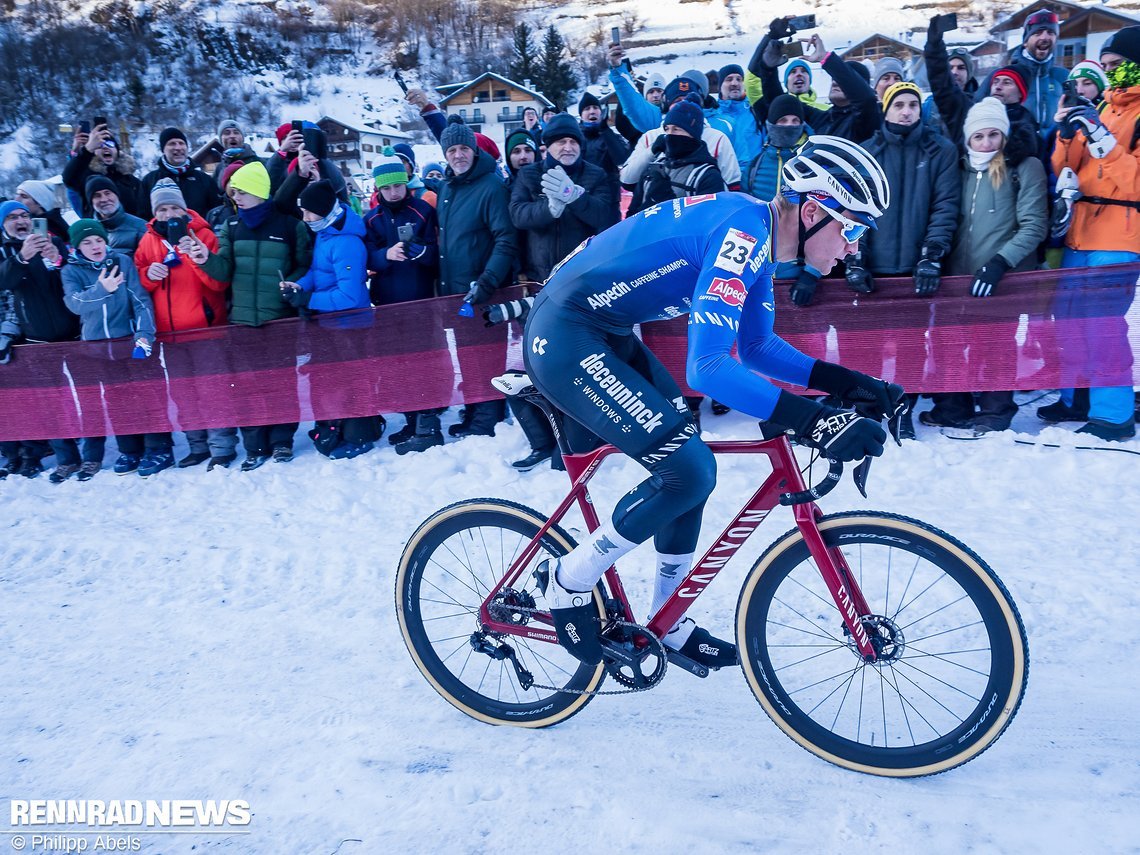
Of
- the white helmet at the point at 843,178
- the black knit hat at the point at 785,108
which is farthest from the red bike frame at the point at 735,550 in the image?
the black knit hat at the point at 785,108

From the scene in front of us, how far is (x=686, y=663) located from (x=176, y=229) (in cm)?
586

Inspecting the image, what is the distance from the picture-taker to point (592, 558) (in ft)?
9.51

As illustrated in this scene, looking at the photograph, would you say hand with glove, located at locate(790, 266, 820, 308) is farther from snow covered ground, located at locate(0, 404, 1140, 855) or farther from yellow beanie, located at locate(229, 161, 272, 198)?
yellow beanie, located at locate(229, 161, 272, 198)

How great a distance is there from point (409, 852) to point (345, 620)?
1.77 m

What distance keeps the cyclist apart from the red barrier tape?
3.23m

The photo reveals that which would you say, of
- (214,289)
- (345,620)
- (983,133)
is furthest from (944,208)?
(214,289)

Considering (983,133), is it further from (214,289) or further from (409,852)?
(214,289)

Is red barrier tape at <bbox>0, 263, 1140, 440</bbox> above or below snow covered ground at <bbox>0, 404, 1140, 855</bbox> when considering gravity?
above

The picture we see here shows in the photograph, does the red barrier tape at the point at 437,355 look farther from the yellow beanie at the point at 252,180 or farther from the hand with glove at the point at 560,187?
the yellow beanie at the point at 252,180

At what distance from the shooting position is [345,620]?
163 inches

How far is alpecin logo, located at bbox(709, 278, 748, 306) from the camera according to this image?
2.53m

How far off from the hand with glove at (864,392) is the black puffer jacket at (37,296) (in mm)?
6872

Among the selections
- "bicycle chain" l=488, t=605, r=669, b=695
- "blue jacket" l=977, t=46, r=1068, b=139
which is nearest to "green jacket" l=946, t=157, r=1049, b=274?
"blue jacket" l=977, t=46, r=1068, b=139

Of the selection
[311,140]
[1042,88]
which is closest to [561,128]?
[311,140]
